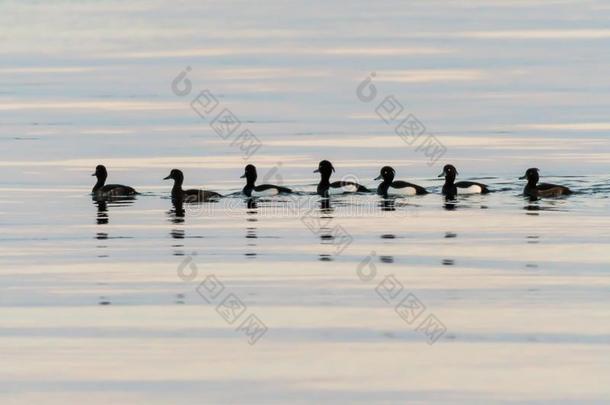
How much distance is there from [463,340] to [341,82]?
2963cm

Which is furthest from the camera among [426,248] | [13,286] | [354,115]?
[354,115]

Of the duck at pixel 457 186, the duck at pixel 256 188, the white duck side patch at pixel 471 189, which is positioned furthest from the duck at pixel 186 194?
the white duck side patch at pixel 471 189

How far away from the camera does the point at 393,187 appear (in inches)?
990

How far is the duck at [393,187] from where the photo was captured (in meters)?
25.0

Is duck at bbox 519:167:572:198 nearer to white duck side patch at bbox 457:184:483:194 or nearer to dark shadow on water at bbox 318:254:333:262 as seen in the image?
white duck side patch at bbox 457:184:483:194

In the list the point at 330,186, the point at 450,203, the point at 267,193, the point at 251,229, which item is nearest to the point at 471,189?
the point at 450,203

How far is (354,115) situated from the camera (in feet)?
122

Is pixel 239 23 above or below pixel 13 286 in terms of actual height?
above

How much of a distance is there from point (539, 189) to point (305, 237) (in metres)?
5.76

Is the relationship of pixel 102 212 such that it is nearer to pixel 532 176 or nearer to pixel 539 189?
pixel 539 189

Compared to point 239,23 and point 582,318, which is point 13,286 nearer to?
point 582,318

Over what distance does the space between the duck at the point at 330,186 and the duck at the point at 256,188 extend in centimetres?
54

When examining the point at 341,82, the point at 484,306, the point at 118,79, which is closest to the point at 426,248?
the point at 484,306

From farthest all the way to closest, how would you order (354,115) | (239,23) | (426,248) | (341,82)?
1. (239,23)
2. (341,82)
3. (354,115)
4. (426,248)
